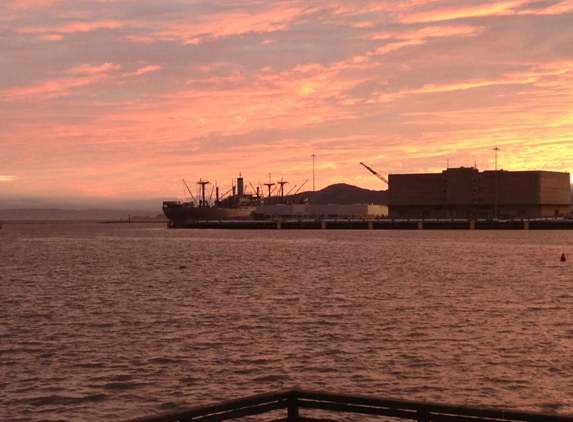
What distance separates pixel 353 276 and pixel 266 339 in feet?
129

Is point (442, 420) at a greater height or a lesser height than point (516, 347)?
greater

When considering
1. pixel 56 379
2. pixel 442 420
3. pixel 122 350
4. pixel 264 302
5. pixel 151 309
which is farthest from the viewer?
pixel 264 302

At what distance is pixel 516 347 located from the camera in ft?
110

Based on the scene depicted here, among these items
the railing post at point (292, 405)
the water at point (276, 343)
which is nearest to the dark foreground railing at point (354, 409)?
the railing post at point (292, 405)

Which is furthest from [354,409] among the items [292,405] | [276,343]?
[276,343]

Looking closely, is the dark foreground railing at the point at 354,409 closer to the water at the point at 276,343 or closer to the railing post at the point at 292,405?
the railing post at the point at 292,405

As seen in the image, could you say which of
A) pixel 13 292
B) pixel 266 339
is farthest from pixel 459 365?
pixel 13 292

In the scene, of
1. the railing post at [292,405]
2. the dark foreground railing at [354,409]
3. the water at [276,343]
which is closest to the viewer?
the dark foreground railing at [354,409]

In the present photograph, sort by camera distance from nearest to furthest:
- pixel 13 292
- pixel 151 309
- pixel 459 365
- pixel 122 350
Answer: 1. pixel 459 365
2. pixel 122 350
3. pixel 151 309
4. pixel 13 292

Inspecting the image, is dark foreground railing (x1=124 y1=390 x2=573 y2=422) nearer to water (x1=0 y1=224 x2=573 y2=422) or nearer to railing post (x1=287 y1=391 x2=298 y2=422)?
railing post (x1=287 y1=391 x2=298 y2=422)

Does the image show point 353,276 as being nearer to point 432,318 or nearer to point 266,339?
point 432,318

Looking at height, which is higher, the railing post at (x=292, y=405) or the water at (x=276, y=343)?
the railing post at (x=292, y=405)

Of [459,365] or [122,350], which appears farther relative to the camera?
[122,350]

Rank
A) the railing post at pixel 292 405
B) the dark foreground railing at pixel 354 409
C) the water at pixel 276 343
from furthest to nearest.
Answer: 1. the water at pixel 276 343
2. the railing post at pixel 292 405
3. the dark foreground railing at pixel 354 409
